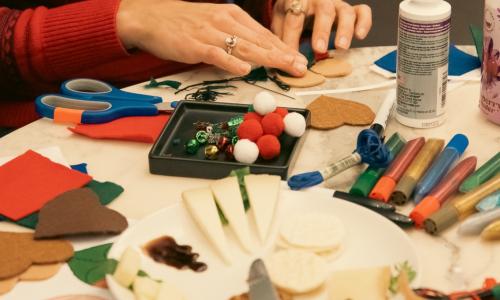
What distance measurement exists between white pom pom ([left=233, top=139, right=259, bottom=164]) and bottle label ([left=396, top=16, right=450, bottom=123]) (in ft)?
0.64

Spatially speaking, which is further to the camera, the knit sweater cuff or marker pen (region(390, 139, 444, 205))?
the knit sweater cuff

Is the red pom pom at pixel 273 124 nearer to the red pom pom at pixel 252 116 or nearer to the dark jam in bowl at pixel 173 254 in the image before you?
the red pom pom at pixel 252 116

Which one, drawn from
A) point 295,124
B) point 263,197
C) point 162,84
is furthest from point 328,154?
point 162,84

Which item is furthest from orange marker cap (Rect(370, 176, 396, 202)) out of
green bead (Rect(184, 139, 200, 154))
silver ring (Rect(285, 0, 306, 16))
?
silver ring (Rect(285, 0, 306, 16))

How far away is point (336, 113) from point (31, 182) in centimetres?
36

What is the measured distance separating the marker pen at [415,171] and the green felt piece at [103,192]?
278mm

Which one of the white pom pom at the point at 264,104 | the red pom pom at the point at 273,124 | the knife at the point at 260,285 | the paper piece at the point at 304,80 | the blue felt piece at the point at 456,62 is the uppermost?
the white pom pom at the point at 264,104

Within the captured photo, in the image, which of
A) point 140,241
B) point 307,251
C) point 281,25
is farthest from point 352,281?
point 281,25

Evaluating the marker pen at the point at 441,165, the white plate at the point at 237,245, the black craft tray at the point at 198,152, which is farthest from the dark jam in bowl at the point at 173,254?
the marker pen at the point at 441,165

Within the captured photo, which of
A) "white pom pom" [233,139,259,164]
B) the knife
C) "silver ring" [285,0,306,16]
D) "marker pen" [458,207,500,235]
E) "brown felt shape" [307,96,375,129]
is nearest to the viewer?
the knife

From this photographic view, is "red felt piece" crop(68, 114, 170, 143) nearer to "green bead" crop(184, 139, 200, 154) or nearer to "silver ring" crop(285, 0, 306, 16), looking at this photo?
"green bead" crop(184, 139, 200, 154)

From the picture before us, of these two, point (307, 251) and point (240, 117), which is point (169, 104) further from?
point (307, 251)

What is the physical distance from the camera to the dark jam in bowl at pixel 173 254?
2.20 ft

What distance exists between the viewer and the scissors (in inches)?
35.8
